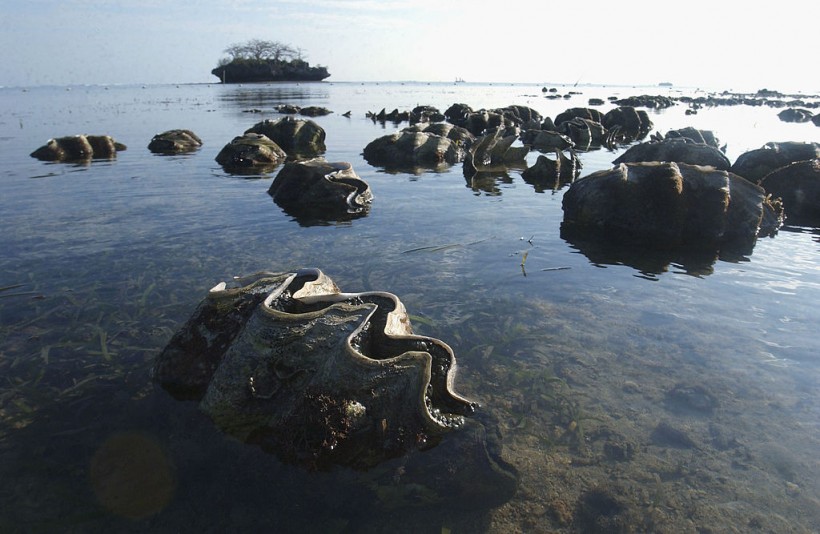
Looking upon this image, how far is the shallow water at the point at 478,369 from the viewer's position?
4070 mm

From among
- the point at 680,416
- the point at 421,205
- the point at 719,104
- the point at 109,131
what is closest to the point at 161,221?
the point at 421,205

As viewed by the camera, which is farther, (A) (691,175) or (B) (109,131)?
(B) (109,131)

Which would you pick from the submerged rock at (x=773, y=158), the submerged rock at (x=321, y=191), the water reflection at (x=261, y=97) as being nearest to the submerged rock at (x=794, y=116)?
the submerged rock at (x=773, y=158)

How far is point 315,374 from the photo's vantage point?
15.3 feet

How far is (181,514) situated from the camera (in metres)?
3.97

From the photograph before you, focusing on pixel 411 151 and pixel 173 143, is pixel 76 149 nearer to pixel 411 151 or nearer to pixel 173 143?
pixel 173 143

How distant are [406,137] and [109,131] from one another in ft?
72.3

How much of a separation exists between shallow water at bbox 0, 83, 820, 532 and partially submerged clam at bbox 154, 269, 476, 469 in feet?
0.82

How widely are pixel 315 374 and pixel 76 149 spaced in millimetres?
24514

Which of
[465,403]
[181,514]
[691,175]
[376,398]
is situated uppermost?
[691,175]

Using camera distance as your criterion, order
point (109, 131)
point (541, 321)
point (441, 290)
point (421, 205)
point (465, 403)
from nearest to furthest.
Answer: point (465, 403) < point (541, 321) < point (441, 290) < point (421, 205) < point (109, 131)

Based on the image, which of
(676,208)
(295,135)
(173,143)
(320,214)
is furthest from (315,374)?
(295,135)

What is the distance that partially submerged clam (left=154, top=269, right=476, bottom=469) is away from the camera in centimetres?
445

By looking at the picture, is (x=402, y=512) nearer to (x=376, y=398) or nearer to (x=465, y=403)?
(x=376, y=398)
